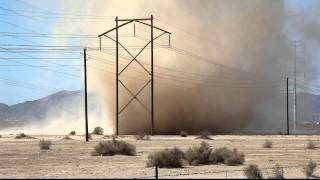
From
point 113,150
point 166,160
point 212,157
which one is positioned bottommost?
point 113,150

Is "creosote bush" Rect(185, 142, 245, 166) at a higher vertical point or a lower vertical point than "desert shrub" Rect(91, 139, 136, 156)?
higher

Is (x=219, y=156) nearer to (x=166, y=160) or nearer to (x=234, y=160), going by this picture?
(x=234, y=160)

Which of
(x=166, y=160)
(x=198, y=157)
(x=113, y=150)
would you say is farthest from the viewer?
(x=113, y=150)

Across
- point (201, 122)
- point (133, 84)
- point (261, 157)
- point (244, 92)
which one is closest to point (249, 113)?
point (244, 92)

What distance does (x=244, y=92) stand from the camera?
362 feet

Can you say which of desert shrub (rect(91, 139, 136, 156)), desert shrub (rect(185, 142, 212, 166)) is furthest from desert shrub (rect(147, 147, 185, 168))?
desert shrub (rect(91, 139, 136, 156))

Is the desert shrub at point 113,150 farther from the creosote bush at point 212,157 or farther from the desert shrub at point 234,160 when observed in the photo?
the desert shrub at point 234,160

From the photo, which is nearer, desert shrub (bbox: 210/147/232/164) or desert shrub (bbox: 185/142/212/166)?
desert shrub (bbox: 185/142/212/166)

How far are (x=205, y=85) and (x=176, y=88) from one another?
15.7ft

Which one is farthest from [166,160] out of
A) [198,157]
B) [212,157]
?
[212,157]

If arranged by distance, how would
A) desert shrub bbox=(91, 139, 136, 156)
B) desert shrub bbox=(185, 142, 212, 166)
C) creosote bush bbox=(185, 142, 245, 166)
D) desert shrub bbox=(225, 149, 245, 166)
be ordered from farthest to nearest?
desert shrub bbox=(91, 139, 136, 156)
desert shrub bbox=(185, 142, 212, 166)
creosote bush bbox=(185, 142, 245, 166)
desert shrub bbox=(225, 149, 245, 166)

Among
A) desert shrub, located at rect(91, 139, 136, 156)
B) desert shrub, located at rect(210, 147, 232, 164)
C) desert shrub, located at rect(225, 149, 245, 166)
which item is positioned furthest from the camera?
desert shrub, located at rect(91, 139, 136, 156)

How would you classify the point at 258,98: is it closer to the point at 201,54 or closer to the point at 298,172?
the point at 201,54

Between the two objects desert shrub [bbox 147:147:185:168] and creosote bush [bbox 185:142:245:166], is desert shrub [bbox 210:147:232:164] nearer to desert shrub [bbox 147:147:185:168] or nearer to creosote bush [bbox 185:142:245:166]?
creosote bush [bbox 185:142:245:166]
